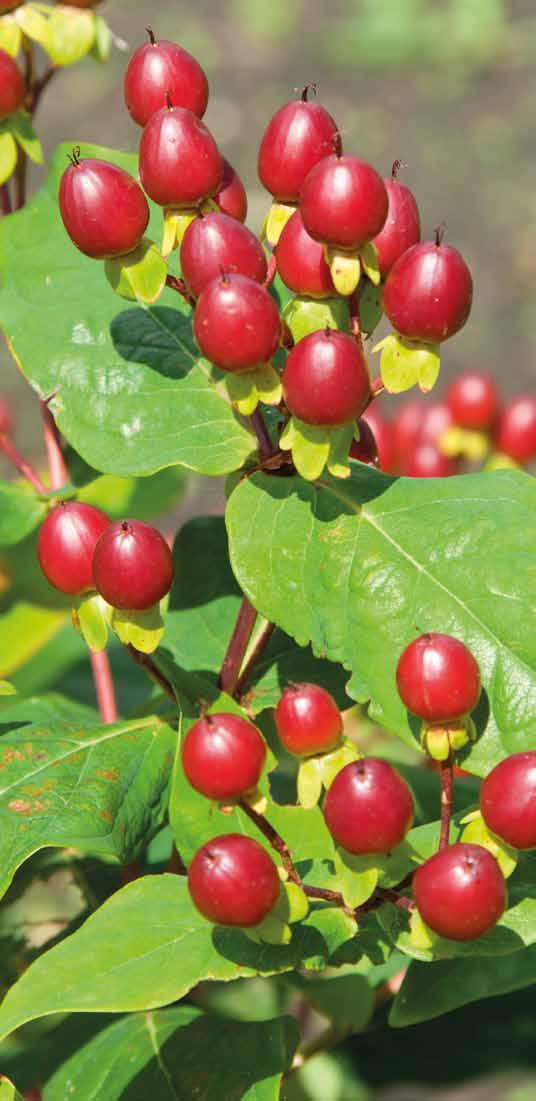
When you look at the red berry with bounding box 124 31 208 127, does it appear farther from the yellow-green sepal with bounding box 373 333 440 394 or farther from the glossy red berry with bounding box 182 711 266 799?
the glossy red berry with bounding box 182 711 266 799

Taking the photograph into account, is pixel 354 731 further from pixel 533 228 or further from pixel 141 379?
pixel 533 228

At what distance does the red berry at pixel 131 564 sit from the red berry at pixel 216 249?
17cm

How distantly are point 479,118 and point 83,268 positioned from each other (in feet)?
17.6

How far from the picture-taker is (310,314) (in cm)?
110

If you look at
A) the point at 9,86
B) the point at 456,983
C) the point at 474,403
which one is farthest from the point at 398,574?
the point at 474,403

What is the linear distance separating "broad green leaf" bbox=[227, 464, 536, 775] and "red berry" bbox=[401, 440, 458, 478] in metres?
0.59

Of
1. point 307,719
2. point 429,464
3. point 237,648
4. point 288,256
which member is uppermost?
point 288,256

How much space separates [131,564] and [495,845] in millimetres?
300

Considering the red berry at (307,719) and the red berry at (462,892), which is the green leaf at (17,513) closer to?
the red berry at (307,719)

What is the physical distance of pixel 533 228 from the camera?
5.84 m

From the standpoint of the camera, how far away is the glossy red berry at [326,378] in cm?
98

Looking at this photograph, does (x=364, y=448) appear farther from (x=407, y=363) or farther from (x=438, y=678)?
(x=438, y=678)

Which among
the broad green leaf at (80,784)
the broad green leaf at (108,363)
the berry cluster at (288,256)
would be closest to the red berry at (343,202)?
the berry cluster at (288,256)

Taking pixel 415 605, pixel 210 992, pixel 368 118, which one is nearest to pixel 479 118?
pixel 368 118
